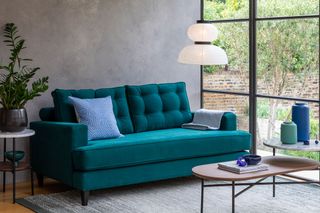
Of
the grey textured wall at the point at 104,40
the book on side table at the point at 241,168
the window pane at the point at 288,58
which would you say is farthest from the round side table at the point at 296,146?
the grey textured wall at the point at 104,40

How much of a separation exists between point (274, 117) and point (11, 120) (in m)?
2.59

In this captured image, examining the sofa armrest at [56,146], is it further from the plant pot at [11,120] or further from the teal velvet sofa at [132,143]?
the plant pot at [11,120]

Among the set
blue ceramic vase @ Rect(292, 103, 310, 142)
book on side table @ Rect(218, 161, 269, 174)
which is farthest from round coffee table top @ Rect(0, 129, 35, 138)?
blue ceramic vase @ Rect(292, 103, 310, 142)

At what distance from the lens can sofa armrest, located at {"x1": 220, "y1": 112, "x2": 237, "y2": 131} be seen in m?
5.97

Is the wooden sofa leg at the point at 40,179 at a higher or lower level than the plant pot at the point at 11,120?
lower

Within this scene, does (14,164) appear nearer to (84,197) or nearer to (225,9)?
(84,197)

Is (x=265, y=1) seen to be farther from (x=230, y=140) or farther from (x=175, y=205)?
(x=175, y=205)

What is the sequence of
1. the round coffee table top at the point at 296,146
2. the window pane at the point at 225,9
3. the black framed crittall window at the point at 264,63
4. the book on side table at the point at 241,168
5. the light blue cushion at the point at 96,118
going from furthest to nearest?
1. the window pane at the point at 225,9
2. the black framed crittall window at the point at 264,63
3. the light blue cushion at the point at 96,118
4. the round coffee table top at the point at 296,146
5. the book on side table at the point at 241,168

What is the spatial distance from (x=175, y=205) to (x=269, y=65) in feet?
6.34

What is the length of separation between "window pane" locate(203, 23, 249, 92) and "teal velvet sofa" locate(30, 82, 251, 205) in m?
0.52

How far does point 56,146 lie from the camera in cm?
529

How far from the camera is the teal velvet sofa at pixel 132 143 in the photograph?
507 centimetres

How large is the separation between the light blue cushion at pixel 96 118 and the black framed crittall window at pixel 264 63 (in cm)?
158

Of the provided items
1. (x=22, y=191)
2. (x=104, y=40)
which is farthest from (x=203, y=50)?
(x=22, y=191)
